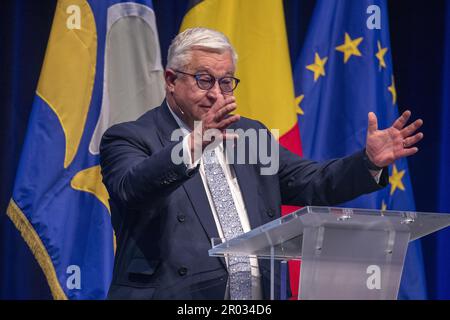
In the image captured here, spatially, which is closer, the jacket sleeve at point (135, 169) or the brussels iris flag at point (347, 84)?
the jacket sleeve at point (135, 169)

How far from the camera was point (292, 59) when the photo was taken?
14.6 ft

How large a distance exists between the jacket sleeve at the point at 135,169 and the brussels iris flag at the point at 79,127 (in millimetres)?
1164

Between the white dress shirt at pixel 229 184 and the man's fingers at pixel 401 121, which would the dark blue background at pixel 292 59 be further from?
the man's fingers at pixel 401 121

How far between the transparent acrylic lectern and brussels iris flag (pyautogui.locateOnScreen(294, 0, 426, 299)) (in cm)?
188

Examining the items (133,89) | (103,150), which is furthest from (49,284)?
(103,150)

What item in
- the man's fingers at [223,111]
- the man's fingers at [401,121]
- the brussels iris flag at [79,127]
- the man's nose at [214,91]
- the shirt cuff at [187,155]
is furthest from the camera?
the brussels iris flag at [79,127]

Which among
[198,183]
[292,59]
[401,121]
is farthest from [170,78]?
[292,59]

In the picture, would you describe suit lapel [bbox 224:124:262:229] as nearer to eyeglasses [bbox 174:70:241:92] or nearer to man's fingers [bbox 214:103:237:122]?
eyeglasses [bbox 174:70:241:92]

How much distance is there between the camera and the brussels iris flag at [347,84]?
4008 mm

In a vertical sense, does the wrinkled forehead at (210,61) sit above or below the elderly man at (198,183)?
above

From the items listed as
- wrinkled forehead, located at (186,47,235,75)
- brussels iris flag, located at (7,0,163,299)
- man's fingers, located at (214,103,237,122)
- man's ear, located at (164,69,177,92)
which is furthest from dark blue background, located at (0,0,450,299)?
man's fingers, located at (214,103,237,122)

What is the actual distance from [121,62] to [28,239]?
0.88 meters

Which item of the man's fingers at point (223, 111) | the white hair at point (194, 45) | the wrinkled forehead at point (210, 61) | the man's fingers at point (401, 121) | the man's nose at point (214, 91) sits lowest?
the man's fingers at point (401, 121)

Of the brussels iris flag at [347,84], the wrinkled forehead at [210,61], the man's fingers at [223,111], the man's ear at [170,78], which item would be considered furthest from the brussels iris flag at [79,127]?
the man's fingers at [223,111]
